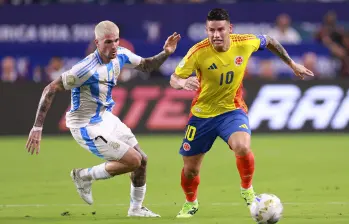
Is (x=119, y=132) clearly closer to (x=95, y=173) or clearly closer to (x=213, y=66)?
(x=95, y=173)

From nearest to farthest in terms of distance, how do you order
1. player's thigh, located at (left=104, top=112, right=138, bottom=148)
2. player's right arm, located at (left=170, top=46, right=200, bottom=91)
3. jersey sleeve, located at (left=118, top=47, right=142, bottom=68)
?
1. player's right arm, located at (left=170, top=46, right=200, bottom=91)
2. player's thigh, located at (left=104, top=112, right=138, bottom=148)
3. jersey sleeve, located at (left=118, top=47, right=142, bottom=68)

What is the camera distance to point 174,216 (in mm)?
10203

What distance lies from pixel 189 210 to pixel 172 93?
973cm

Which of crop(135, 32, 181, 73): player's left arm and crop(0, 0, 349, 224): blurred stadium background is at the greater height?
crop(135, 32, 181, 73): player's left arm

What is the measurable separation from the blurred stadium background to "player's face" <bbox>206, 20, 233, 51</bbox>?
328 centimetres

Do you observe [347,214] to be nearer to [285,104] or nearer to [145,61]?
[145,61]

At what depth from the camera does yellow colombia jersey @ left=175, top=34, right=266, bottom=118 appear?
396 inches

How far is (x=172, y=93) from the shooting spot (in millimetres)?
19875

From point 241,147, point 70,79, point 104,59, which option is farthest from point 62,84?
point 241,147

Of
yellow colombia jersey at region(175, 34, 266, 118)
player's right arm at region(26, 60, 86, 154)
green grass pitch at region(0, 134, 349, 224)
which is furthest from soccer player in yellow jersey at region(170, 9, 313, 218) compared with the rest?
player's right arm at region(26, 60, 86, 154)

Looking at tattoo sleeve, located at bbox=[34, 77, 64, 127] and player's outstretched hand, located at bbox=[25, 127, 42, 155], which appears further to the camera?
tattoo sleeve, located at bbox=[34, 77, 64, 127]

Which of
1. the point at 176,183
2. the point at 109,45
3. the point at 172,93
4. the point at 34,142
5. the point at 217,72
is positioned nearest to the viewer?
the point at 34,142

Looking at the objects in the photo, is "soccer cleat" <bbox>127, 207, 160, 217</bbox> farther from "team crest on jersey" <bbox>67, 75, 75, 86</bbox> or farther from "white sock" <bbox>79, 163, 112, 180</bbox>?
"team crest on jersey" <bbox>67, 75, 75, 86</bbox>

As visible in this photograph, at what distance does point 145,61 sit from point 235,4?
37.2ft
